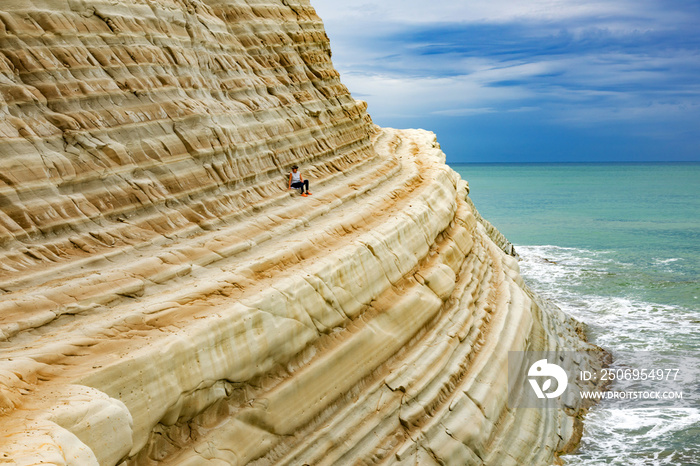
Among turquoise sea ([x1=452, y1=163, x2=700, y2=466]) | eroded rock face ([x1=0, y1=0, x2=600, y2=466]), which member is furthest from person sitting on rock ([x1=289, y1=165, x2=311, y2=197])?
turquoise sea ([x1=452, y1=163, x2=700, y2=466])

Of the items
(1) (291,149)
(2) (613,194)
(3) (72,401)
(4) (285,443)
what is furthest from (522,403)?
(2) (613,194)

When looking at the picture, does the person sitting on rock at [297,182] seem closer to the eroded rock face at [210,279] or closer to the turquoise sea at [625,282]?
the eroded rock face at [210,279]

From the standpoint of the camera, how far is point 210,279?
8.81m

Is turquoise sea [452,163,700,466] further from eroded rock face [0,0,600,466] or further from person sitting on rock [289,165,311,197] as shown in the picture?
person sitting on rock [289,165,311,197]

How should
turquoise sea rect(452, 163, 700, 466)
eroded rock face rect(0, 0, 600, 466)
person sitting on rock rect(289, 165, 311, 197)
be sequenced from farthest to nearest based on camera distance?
person sitting on rock rect(289, 165, 311, 197) < turquoise sea rect(452, 163, 700, 466) < eroded rock face rect(0, 0, 600, 466)

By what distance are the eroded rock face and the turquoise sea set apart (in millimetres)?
1291

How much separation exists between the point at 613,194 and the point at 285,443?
65207 mm

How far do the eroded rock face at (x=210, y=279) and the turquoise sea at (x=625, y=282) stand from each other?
129 centimetres

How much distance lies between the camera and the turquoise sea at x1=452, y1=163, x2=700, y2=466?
12.1m

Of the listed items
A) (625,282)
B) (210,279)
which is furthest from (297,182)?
(625,282)

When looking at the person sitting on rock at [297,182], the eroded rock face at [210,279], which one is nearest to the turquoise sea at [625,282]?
the eroded rock face at [210,279]

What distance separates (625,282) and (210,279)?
67.1 ft

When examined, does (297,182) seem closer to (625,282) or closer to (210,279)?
(210,279)

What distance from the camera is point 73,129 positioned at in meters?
9.30
